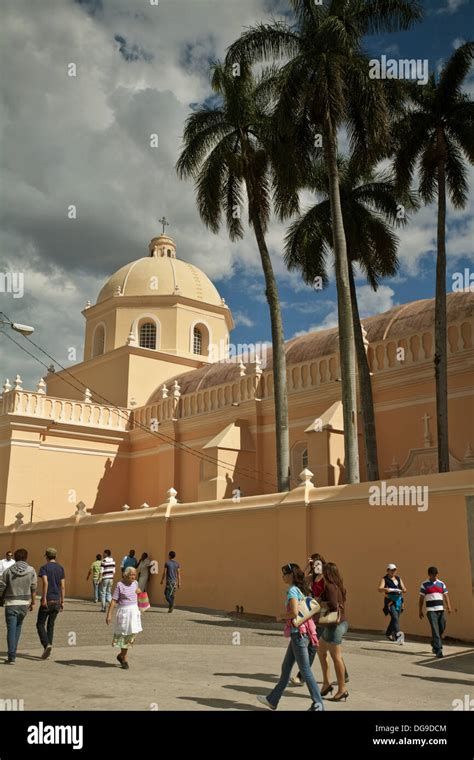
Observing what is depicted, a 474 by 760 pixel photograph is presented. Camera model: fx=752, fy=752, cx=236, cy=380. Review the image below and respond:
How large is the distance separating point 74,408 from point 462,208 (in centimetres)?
1781

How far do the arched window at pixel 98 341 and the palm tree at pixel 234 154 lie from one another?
59.1 feet

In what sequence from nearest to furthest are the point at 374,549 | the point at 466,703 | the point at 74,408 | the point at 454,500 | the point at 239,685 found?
the point at 466,703, the point at 239,685, the point at 454,500, the point at 374,549, the point at 74,408

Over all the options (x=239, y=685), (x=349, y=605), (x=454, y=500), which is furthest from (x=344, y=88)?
(x=239, y=685)

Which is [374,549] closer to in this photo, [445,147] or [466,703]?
[466,703]

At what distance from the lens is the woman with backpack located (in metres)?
7.31

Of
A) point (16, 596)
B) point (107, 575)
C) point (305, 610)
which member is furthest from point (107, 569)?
point (305, 610)

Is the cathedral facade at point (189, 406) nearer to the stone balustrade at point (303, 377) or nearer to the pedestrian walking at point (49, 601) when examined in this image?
the stone balustrade at point (303, 377)

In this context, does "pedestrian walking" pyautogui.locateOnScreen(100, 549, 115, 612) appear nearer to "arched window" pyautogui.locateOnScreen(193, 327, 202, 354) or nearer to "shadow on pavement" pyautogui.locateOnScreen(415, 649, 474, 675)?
"shadow on pavement" pyautogui.locateOnScreen(415, 649, 474, 675)

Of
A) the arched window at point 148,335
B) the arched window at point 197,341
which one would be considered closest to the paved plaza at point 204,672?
the arched window at point 148,335

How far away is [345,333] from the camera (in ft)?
57.4

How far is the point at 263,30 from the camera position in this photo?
18.6 meters

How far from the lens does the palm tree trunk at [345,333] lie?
16797mm

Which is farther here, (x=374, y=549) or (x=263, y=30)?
(x=263, y=30)

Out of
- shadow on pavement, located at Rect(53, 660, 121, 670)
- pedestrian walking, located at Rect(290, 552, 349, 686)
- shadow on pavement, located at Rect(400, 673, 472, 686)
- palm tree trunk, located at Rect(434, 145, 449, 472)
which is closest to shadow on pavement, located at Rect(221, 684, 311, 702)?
pedestrian walking, located at Rect(290, 552, 349, 686)
